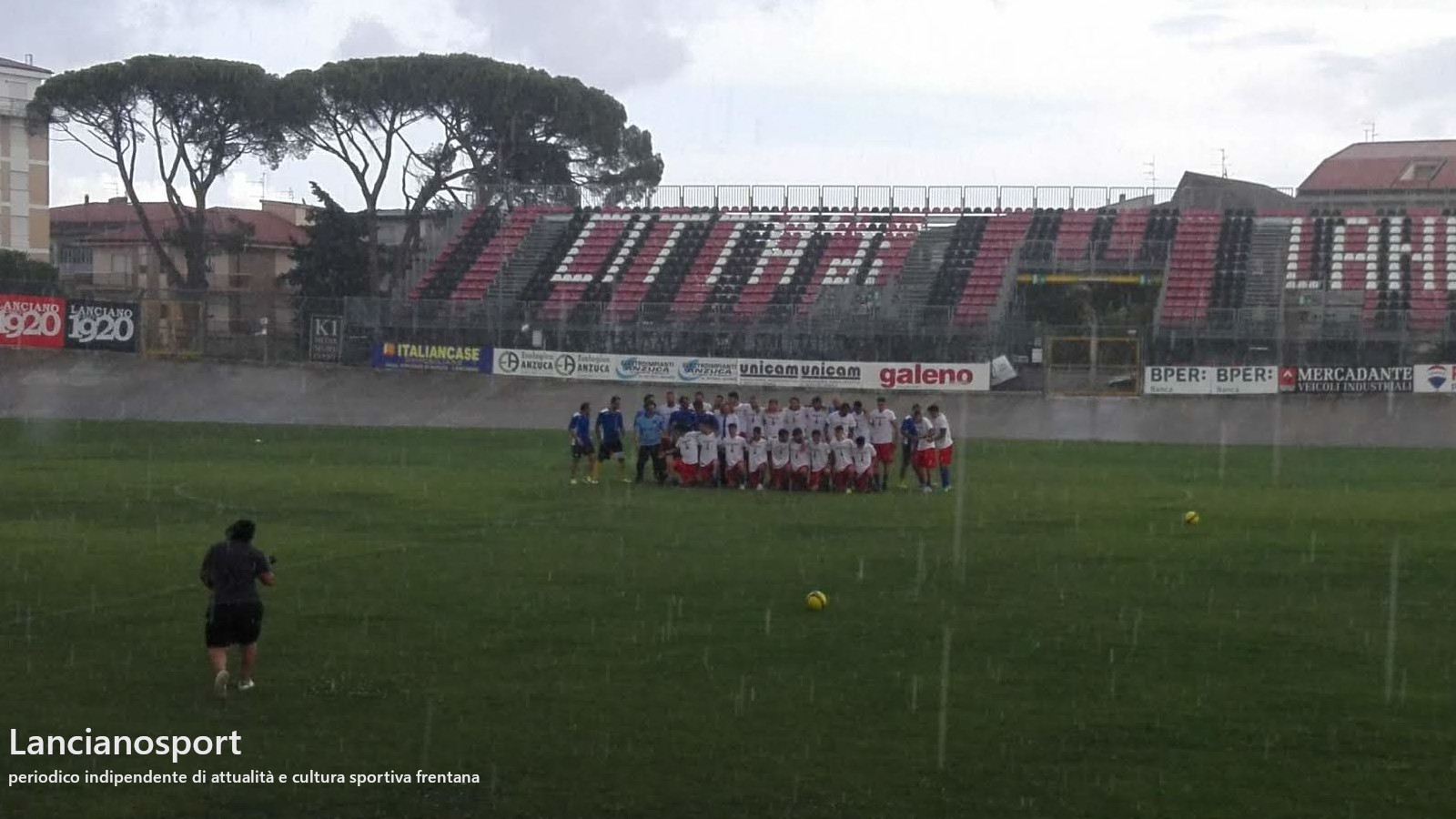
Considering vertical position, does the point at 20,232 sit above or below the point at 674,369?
above

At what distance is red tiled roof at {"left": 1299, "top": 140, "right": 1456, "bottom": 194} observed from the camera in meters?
92.8

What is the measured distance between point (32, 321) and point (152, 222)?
44.7 meters

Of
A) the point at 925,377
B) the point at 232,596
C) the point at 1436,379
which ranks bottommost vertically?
the point at 232,596

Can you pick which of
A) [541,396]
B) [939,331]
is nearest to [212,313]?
[541,396]

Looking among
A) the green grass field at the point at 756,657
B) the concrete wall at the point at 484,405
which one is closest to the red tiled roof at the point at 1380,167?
the concrete wall at the point at 484,405

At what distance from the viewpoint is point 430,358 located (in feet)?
162

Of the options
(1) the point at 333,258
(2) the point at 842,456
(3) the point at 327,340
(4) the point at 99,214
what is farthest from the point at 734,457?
(4) the point at 99,214

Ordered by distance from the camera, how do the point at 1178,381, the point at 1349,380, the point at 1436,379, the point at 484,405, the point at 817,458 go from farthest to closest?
1. the point at 484,405
2. the point at 1178,381
3. the point at 1349,380
4. the point at 1436,379
5. the point at 817,458

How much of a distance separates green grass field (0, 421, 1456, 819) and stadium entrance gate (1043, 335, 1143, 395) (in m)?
21.7

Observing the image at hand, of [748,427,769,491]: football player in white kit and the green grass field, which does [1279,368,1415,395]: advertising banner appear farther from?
[748,427,769,491]: football player in white kit

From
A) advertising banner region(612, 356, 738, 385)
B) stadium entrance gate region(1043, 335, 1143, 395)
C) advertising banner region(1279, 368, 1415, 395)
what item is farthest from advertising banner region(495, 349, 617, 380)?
advertising banner region(1279, 368, 1415, 395)

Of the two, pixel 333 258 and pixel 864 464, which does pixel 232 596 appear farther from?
pixel 333 258

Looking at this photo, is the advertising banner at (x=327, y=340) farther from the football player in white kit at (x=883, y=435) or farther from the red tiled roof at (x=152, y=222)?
the red tiled roof at (x=152, y=222)

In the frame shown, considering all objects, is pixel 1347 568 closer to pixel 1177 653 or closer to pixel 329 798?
pixel 1177 653
